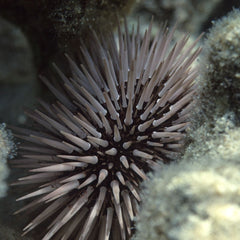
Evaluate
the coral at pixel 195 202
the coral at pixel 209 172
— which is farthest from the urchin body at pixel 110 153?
the coral at pixel 195 202

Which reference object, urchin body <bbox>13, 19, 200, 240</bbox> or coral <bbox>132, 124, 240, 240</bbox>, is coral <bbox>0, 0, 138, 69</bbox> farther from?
coral <bbox>132, 124, 240, 240</bbox>

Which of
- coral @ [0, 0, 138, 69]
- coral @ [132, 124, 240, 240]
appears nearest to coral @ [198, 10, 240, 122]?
coral @ [132, 124, 240, 240]

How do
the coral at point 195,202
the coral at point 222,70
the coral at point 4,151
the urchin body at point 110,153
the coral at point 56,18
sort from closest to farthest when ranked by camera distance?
the coral at point 195,202 < the coral at point 222,70 < the urchin body at point 110,153 < the coral at point 4,151 < the coral at point 56,18

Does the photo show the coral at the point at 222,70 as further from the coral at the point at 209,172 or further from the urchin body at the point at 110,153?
the urchin body at the point at 110,153

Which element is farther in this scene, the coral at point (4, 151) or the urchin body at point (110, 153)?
the coral at point (4, 151)

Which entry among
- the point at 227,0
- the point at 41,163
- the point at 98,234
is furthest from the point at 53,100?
the point at 227,0


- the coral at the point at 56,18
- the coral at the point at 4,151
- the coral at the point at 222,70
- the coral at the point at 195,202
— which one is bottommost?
the coral at the point at 195,202

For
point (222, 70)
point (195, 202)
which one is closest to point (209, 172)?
point (195, 202)
